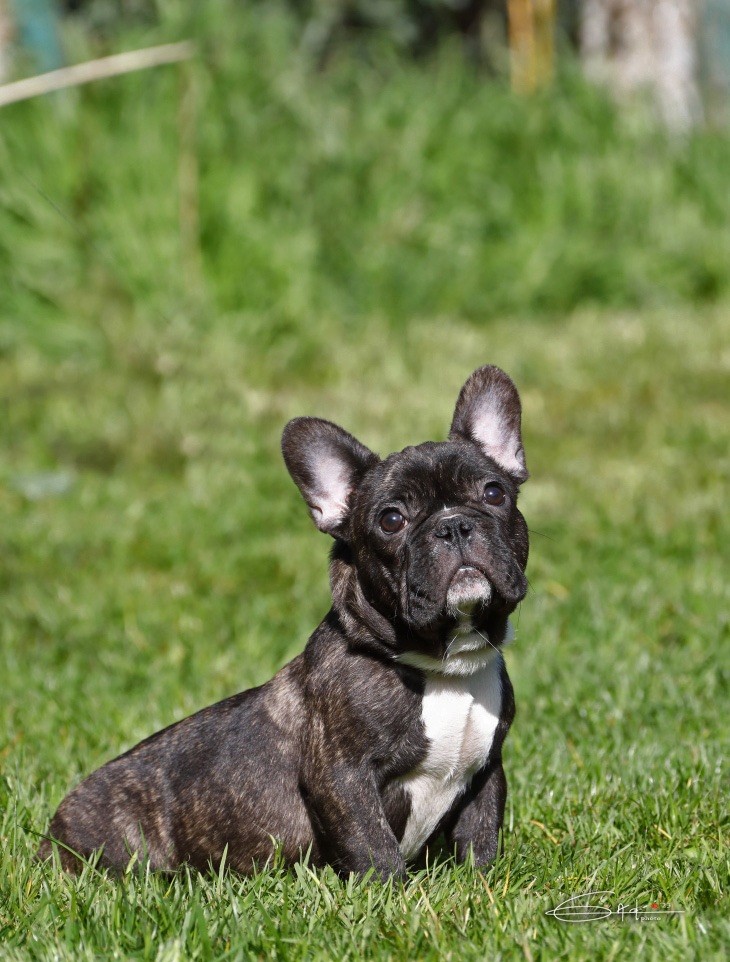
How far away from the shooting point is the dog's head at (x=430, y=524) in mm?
3355

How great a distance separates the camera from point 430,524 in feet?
11.3

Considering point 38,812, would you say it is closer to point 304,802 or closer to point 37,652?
point 304,802

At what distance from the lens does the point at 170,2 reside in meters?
10.6

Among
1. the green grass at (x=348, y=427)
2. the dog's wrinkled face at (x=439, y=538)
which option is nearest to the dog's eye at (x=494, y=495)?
the dog's wrinkled face at (x=439, y=538)

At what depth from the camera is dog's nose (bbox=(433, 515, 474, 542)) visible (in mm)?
3393

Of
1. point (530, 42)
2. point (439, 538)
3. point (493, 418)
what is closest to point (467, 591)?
point (439, 538)

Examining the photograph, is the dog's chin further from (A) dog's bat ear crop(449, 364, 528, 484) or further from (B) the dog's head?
(A) dog's bat ear crop(449, 364, 528, 484)

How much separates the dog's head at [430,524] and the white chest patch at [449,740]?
75mm

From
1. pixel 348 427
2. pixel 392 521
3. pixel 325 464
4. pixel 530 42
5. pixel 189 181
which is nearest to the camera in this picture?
pixel 392 521

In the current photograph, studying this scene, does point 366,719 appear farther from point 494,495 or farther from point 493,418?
point 493,418

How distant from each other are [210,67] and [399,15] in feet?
21.5

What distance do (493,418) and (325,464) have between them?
1.75ft

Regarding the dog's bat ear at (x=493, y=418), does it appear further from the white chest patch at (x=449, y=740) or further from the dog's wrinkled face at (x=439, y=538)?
the white chest patch at (x=449, y=740)

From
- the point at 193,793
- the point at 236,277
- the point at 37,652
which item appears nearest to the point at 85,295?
the point at 236,277
